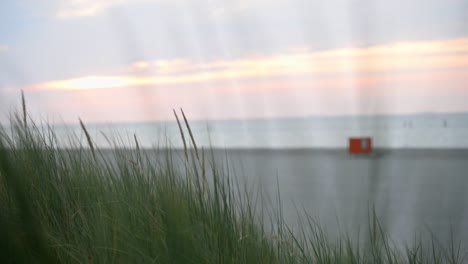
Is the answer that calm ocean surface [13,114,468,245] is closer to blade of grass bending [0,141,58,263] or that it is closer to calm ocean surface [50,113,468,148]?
calm ocean surface [50,113,468,148]

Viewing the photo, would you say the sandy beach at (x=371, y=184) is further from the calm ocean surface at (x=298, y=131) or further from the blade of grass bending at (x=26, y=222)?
the blade of grass bending at (x=26, y=222)

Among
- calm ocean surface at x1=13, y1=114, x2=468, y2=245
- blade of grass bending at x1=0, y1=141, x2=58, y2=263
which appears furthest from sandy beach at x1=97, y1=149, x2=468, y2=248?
blade of grass bending at x1=0, y1=141, x2=58, y2=263

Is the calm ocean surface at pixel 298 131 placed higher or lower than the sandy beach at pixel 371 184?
higher

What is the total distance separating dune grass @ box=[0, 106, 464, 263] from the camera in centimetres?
61

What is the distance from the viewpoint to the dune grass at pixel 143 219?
1.99ft

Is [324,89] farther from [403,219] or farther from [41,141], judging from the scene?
[41,141]

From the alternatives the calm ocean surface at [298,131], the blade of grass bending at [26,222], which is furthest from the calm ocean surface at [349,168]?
the blade of grass bending at [26,222]

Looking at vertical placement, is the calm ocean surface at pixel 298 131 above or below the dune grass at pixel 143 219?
above

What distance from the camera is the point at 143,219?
688 mm

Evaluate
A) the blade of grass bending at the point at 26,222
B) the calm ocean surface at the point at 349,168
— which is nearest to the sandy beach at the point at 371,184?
the calm ocean surface at the point at 349,168

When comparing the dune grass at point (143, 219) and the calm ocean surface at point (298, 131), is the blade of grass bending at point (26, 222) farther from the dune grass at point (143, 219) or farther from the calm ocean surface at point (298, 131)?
the calm ocean surface at point (298, 131)

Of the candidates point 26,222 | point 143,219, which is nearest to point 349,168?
point 143,219

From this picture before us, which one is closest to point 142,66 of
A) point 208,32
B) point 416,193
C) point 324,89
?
point 208,32

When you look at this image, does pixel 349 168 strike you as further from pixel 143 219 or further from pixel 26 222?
pixel 26 222
